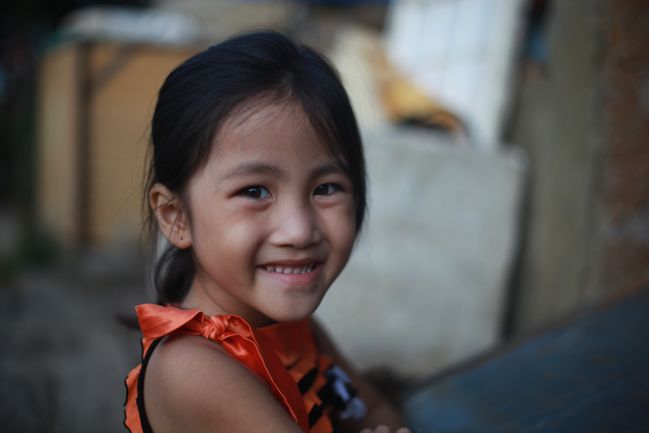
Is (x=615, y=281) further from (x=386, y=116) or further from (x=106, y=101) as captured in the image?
(x=106, y=101)

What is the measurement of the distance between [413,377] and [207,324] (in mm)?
2117

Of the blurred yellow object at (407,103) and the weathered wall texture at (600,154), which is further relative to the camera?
the blurred yellow object at (407,103)

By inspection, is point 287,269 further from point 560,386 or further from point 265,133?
point 560,386

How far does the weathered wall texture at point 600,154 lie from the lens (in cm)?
220

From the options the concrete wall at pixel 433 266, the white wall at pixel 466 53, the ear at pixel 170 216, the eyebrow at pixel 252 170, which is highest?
the white wall at pixel 466 53

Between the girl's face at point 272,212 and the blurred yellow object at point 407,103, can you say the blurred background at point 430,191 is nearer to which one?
Result: the blurred yellow object at point 407,103

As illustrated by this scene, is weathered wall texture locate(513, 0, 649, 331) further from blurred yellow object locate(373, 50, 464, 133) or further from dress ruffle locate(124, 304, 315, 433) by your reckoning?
dress ruffle locate(124, 304, 315, 433)

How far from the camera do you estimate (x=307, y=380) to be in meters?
1.21

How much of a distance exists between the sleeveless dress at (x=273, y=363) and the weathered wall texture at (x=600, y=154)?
3.76 feet

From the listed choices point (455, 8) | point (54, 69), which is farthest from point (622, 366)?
point (54, 69)

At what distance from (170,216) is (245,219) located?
0.21m

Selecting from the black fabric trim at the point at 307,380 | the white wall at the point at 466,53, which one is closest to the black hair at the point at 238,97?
the black fabric trim at the point at 307,380

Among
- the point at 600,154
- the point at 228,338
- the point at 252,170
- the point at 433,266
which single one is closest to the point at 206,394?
the point at 228,338

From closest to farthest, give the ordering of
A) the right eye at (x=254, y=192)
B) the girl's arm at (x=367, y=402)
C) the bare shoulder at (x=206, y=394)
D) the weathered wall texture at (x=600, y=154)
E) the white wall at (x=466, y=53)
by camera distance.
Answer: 1. the bare shoulder at (x=206, y=394)
2. the right eye at (x=254, y=192)
3. the girl's arm at (x=367, y=402)
4. the weathered wall texture at (x=600, y=154)
5. the white wall at (x=466, y=53)
